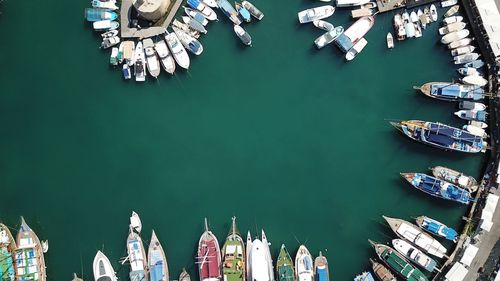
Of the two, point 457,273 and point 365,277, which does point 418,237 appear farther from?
point 365,277

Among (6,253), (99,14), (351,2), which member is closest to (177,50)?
(99,14)

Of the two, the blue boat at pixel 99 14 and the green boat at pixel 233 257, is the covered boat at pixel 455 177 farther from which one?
the blue boat at pixel 99 14

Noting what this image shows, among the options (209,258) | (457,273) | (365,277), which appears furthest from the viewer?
(209,258)

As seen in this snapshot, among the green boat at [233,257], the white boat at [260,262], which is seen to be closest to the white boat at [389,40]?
the white boat at [260,262]

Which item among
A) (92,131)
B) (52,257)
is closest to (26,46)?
(92,131)

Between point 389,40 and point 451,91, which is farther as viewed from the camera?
point 389,40

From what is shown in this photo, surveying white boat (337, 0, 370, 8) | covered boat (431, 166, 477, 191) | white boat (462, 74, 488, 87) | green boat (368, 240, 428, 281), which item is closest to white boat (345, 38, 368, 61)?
white boat (337, 0, 370, 8)

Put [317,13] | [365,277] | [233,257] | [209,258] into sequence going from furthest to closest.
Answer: [317,13] < [233,257] < [209,258] < [365,277]
